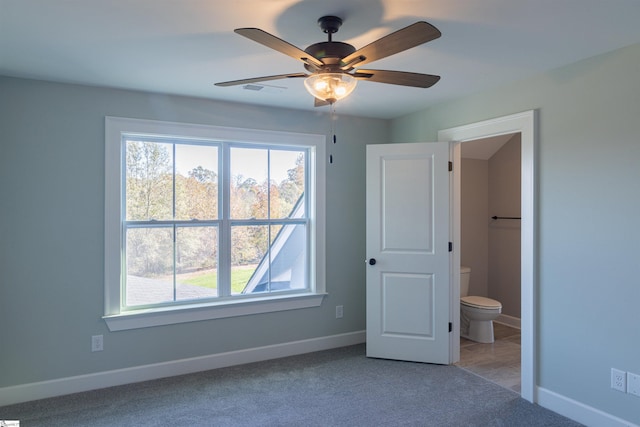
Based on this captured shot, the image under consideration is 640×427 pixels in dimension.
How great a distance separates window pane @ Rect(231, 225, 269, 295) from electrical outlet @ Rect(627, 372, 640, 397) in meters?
2.90

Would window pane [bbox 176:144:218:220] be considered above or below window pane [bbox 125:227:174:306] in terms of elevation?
above

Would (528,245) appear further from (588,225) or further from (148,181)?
(148,181)

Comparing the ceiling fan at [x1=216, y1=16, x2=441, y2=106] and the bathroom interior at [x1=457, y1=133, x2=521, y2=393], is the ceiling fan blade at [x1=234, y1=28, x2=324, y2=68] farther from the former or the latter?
the bathroom interior at [x1=457, y1=133, x2=521, y2=393]

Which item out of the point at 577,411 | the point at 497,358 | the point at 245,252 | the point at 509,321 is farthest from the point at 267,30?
the point at 509,321

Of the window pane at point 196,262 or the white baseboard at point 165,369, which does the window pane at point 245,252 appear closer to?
the window pane at point 196,262

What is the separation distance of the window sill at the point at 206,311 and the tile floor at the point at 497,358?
1.55 meters

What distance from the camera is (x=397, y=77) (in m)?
1.99

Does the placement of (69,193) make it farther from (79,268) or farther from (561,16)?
(561,16)

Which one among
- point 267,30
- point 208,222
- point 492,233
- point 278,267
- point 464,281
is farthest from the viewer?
point 492,233

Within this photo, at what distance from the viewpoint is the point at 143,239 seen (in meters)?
3.38

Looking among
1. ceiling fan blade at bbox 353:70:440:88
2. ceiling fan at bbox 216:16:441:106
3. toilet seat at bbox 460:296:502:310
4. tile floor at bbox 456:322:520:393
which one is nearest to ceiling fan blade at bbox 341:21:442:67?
ceiling fan at bbox 216:16:441:106

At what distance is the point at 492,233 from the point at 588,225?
97.6 inches

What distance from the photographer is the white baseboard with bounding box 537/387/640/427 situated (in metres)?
2.46

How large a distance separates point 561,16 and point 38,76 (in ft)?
11.1
